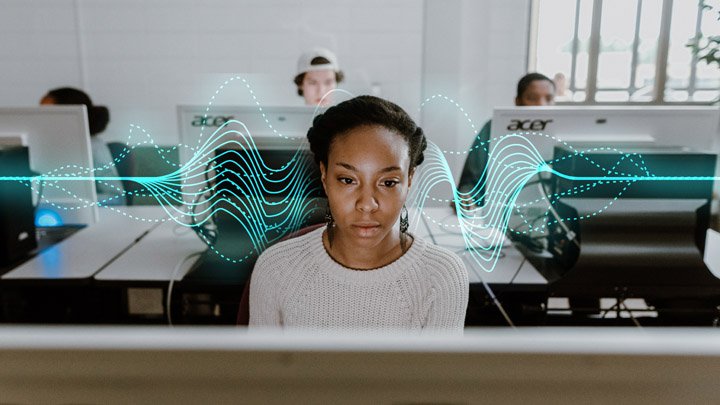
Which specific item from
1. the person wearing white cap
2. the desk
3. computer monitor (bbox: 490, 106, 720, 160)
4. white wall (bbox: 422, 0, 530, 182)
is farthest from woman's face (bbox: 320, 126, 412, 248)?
white wall (bbox: 422, 0, 530, 182)

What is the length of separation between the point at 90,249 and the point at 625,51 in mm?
3988

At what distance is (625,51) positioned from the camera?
171 inches

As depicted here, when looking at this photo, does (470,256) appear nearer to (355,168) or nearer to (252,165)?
(252,165)

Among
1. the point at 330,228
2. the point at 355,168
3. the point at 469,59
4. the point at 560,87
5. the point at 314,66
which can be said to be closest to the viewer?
the point at 355,168

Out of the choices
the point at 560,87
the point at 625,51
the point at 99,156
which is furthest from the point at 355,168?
the point at 625,51

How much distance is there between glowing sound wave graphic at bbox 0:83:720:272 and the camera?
1.80 meters

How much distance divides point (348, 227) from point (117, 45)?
3.46 meters

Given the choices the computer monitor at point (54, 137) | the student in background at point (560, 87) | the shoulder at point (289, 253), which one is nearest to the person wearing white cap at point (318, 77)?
the computer monitor at point (54, 137)

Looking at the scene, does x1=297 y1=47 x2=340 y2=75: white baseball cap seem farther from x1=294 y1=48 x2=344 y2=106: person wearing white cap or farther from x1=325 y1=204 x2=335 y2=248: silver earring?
x1=325 y1=204 x2=335 y2=248: silver earring

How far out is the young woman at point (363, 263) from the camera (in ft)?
3.73

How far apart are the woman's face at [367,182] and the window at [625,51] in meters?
3.26

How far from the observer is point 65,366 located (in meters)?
0.33

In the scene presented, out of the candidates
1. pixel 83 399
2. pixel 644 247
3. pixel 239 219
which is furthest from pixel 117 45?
pixel 83 399

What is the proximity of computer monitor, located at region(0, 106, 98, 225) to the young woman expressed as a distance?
3.74 feet
